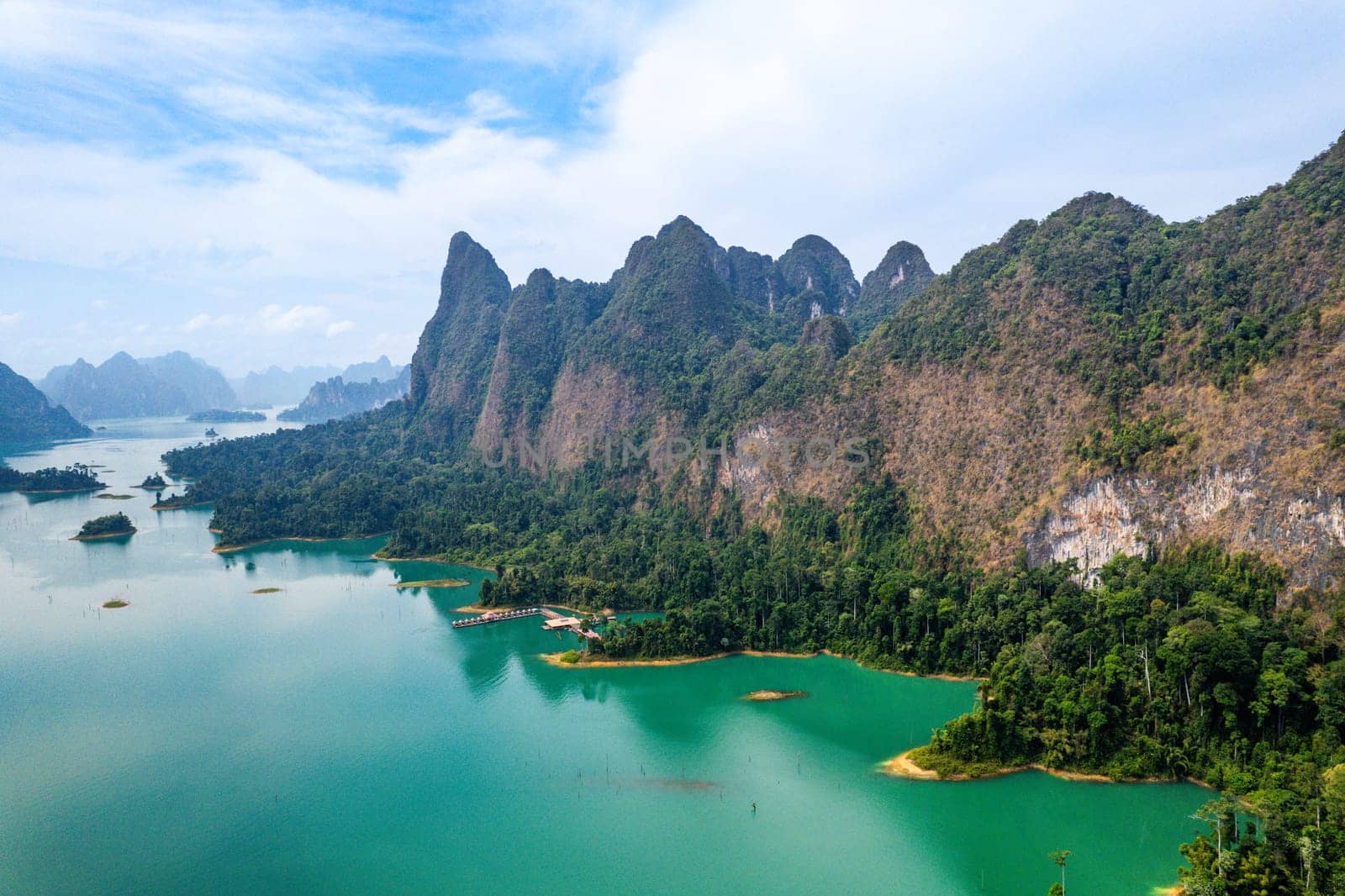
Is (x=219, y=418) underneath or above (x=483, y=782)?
above

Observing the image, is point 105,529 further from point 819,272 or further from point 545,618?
point 819,272

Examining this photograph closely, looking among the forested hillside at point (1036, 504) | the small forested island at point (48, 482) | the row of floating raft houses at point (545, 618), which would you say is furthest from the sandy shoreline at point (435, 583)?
the small forested island at point (48, 482)

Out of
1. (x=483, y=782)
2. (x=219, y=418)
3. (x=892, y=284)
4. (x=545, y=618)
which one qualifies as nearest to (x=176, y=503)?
(x=545, y=618)

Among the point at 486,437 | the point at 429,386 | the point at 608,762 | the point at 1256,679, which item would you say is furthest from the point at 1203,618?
the point at 429,386

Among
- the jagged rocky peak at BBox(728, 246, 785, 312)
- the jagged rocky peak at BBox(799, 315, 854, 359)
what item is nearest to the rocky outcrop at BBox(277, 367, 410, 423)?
the jagged rocky peak at BBox(728, 246, 785, 312)

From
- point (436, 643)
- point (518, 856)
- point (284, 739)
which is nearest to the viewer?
point (518, 856)

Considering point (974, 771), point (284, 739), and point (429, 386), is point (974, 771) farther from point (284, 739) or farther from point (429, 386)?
point (429, 386)
